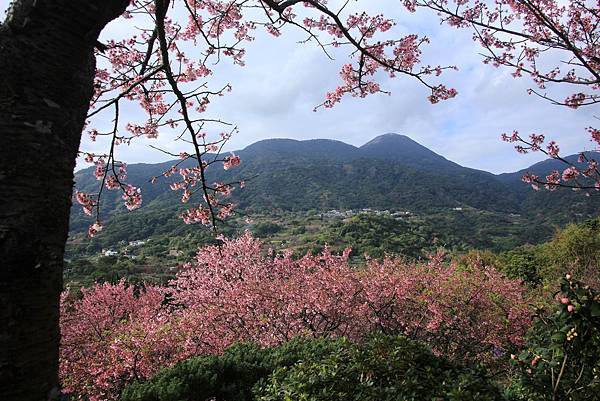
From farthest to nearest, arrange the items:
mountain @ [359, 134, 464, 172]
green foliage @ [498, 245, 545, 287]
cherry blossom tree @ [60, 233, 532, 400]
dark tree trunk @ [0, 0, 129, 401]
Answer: mountain @ [359, 134, 464, 172], green foliage @ [498, 245, 545, 287], cherry blossom tree @ [60, 233, 532, 400], dark tree trunk @ [0, 0, 129, 401]

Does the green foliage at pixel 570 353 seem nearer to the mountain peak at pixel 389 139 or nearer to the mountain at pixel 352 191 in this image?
the mountain at pixel 352 191

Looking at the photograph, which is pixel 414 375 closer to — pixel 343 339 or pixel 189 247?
pixel 343 339

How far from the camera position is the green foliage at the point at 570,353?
1.94m

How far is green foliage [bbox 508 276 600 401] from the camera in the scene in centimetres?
194

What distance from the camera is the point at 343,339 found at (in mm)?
3381

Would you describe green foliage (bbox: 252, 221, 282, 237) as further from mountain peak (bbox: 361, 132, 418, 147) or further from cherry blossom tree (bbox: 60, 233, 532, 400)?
mountain peak (bbox: 361, 132, 418, 147)

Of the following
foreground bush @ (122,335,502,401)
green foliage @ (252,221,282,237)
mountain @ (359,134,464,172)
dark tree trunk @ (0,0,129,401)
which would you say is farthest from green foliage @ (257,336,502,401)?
mountain @ (359,134,464,172)

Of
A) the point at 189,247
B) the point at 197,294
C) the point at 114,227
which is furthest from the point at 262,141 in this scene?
the point at 197,294

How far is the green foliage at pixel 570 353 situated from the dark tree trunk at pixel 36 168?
7.67ft

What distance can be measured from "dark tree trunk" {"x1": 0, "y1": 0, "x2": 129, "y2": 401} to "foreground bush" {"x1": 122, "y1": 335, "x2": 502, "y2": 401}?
1856mm

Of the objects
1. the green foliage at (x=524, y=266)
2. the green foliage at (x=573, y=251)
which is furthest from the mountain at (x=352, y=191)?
the green foliage at (x=524, y=266)

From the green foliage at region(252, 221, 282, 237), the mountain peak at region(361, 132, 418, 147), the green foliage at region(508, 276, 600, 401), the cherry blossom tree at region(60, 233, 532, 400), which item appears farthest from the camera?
the mountain peak at region(361, 132, 418, 147)

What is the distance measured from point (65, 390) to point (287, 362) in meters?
4.70

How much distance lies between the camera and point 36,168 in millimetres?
1292
